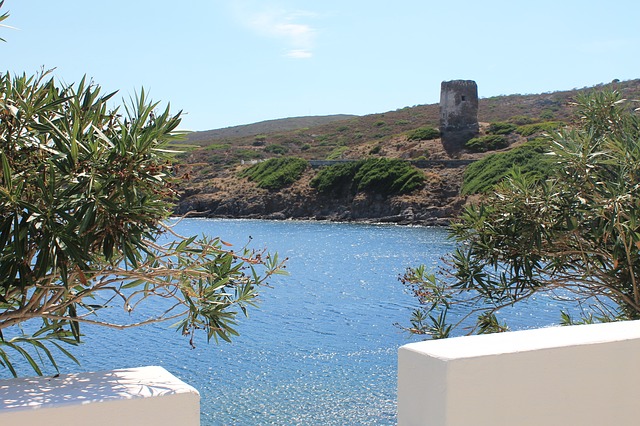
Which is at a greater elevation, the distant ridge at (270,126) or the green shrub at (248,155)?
the distant ridge at (270,126)

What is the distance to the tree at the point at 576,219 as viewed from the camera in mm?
4531

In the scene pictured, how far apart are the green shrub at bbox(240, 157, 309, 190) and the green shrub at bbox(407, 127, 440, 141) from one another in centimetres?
776

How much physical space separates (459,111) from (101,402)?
4958cm

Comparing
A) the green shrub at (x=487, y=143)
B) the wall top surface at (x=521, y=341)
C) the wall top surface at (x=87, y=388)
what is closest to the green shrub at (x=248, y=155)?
the green shrub at (x=487, y=143)

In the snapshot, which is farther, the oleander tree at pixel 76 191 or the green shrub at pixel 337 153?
the green shrub at pixel 337 153

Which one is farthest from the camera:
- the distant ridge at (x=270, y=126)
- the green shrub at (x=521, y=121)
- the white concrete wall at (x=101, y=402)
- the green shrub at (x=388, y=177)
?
the distant ridge at (x=270, y=126)

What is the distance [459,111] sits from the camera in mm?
49656

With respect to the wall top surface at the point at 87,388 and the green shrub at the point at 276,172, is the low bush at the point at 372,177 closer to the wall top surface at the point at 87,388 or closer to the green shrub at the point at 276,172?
the green shrub at the point at 276,172

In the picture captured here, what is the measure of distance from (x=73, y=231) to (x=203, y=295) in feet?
2.15

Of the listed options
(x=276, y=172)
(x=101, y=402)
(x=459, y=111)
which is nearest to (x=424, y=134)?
(x=459, y=111)

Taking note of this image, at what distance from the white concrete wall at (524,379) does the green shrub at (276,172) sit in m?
44.1

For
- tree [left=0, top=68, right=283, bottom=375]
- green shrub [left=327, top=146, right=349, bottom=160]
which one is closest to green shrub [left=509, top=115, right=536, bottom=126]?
green shrub [left=327, top=146, right=349, bottom=160]

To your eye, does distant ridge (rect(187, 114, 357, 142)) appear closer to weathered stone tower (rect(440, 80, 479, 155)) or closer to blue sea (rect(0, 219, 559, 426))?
weathered stone tower (rect(440, 80, 479, 155))

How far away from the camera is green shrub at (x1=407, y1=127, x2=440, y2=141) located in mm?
50062
